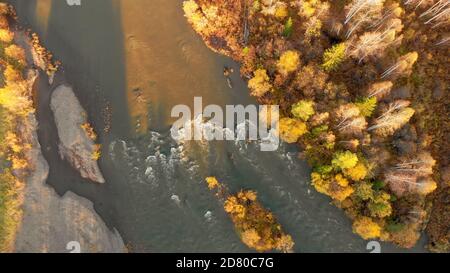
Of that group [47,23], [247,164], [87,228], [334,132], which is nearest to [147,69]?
[47,23]

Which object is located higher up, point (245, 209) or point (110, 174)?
point (110, 174)

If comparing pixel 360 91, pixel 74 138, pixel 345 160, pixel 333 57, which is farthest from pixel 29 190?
pixel 360 91

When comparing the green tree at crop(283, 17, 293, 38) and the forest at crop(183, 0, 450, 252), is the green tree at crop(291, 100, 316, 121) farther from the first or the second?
the green tree at crop(283, 17, 293, 38)

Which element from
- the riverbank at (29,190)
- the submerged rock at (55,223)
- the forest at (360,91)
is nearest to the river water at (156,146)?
the submerged rock at (55,223)

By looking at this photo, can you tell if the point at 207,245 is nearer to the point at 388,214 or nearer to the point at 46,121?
the point at 388,214

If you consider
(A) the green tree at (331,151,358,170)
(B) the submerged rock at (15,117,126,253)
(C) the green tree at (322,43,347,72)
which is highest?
(C) the green tree at (322,43,347,72)

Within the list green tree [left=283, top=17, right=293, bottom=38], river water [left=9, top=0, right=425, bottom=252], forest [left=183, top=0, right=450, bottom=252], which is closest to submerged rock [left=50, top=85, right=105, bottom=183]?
river water [left=9, top=0, right=425, bottom=252]
